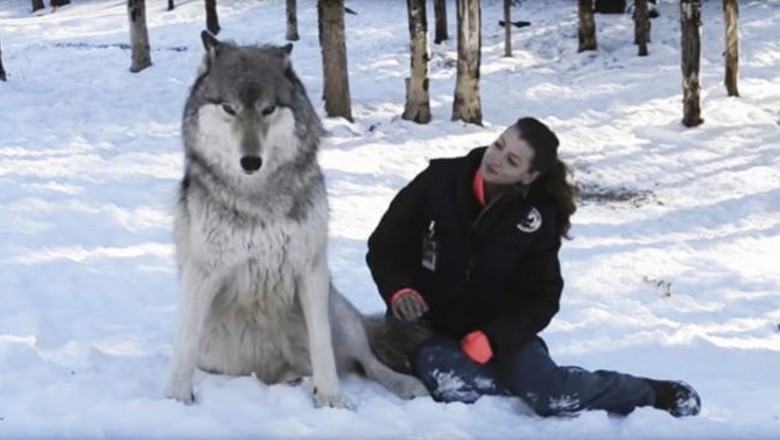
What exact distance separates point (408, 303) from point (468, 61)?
1134cm

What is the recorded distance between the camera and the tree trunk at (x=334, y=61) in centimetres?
1504

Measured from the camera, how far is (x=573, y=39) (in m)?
23.8

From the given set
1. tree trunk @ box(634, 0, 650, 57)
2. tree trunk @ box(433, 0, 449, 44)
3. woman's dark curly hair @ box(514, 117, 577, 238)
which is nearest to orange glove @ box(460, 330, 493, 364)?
woman's dark curly hair @ box(514, 117, 577, 238)

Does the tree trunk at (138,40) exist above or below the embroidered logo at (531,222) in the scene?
below

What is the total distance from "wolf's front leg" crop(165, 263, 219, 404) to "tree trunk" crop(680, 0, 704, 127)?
13.3 metres

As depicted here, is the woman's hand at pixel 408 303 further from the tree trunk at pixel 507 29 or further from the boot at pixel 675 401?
the tree trunk at pixel 507 29

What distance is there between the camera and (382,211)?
36.6 ft

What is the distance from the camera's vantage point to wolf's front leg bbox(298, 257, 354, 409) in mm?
4617

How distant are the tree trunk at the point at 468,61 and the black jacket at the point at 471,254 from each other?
35.7 feet

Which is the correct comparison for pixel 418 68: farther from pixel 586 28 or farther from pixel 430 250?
pixel 430 250

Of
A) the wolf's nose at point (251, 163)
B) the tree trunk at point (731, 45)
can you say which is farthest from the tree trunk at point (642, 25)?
the wolf's nose at point (251, 163)

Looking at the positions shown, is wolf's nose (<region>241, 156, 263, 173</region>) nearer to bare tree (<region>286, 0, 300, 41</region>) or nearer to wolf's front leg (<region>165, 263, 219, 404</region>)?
wolf's front leg (<region>165, 263, 219, 404</region>)

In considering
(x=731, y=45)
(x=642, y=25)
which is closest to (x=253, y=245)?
(x=731, y=45)

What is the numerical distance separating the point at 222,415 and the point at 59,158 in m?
8.58
